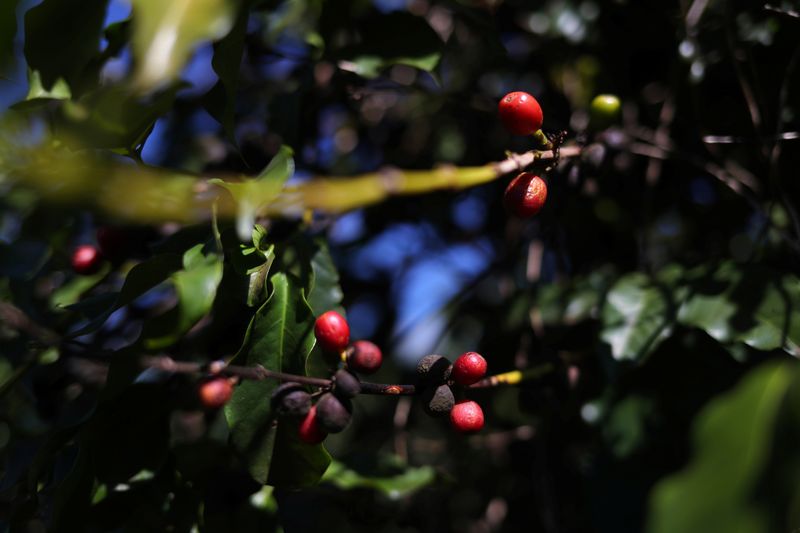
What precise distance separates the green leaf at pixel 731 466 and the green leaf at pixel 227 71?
0.93 metres

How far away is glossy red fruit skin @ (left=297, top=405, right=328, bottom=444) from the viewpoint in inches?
39.6

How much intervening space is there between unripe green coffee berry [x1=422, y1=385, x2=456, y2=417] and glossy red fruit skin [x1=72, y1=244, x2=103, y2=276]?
892 mm

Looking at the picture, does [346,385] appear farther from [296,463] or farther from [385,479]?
[385,479]

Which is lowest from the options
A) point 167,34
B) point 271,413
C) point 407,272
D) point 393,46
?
point 407,272

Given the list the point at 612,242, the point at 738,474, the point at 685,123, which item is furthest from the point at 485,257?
the point at 738,474

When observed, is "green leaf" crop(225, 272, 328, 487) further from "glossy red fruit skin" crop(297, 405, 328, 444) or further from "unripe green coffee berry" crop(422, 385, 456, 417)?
"unripe green coffee berry" crop(422, 385, 456, 417)

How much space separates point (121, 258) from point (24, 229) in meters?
0.30

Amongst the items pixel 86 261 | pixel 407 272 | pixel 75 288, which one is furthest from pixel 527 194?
pixel 407 272

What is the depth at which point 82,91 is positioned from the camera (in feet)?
4.07

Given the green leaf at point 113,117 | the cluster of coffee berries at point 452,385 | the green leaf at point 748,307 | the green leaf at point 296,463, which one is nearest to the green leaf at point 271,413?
the green leaf at point 296,463

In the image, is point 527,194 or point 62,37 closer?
point 527,194

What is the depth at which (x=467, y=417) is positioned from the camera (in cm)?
102

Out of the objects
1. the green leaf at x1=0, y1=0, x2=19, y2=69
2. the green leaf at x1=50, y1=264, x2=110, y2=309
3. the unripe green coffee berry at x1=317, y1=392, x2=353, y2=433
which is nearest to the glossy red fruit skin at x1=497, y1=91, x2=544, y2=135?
the unripe green coffee berry at x1=317, y1=392, x2=353, y2=433

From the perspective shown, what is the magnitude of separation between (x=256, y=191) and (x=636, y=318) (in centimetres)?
86
